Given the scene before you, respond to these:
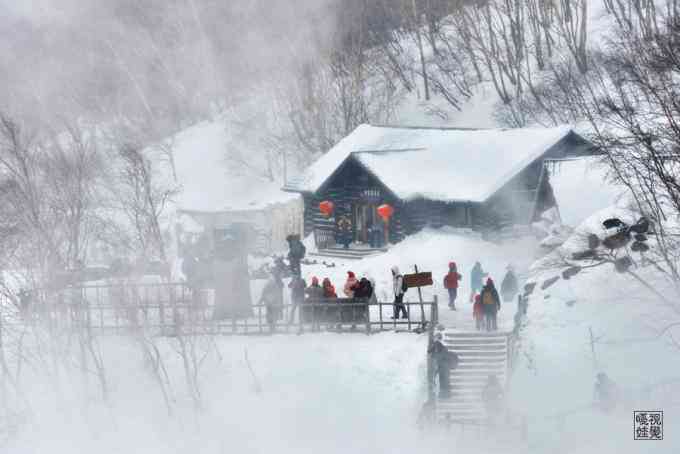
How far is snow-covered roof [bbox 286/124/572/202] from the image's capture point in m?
28.4

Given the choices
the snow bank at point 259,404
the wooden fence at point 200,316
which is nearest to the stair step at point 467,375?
the snow bank at point 259,404

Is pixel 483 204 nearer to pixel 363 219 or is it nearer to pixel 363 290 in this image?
pixel 363 219

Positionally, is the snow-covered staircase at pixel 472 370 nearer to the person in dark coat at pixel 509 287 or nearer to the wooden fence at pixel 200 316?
the wooden fence at pixel 200 316

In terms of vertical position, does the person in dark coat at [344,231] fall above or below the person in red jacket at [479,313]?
above

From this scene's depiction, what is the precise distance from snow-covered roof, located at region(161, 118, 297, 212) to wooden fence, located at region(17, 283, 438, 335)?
63.4 ft

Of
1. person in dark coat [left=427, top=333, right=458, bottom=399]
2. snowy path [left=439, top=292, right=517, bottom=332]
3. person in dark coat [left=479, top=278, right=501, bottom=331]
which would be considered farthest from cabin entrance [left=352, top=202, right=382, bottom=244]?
person in dark coat [left=427, top=333, right=458, bottom=399]

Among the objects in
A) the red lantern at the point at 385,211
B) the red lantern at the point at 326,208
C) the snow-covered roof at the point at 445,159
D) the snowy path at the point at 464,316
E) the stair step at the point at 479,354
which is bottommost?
the stair step at the point at 479,354

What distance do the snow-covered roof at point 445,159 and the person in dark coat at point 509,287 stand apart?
4687 millimetres

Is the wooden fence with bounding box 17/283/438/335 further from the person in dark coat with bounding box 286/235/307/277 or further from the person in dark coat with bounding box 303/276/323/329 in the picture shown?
the person in dark coat with bounding box 286/235/307/277

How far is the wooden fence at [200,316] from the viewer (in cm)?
2053

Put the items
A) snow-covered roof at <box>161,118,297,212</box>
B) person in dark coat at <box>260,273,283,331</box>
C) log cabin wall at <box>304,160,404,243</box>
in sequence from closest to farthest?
person in dark coat at <box>260,273,283,331</box>
log cabin wall at <box>304,160,404,243</box>
snow-covered roof at <box>161,118,297,212</box>

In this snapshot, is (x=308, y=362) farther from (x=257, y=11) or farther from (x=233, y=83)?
(x=257, y=11)

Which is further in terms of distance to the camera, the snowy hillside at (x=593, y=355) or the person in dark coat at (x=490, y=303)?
the person in dark coat at (x=490, y=303)

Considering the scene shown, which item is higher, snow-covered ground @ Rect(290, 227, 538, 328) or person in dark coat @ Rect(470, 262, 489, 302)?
snow-covered ground @ Rect(290, 227, 538, 328)
